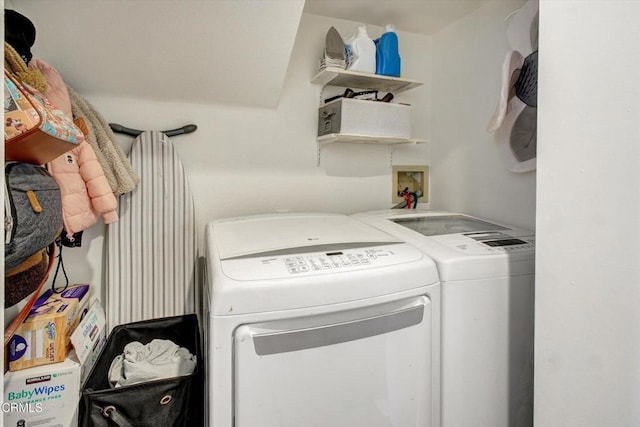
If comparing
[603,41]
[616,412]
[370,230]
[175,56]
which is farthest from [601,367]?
[175,56]

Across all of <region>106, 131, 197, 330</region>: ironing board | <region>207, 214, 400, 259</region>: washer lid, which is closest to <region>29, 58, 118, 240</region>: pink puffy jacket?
<region>106, 131, 197, 330</region>: ironing board

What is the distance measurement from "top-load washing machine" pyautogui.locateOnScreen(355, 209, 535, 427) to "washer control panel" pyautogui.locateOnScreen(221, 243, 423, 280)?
0.15 metres

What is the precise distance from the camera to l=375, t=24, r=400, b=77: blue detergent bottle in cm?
175

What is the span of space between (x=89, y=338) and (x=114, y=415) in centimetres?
36

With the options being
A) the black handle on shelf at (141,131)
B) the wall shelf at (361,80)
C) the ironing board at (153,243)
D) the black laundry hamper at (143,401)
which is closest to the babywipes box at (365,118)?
the wall shelf at (361,80)

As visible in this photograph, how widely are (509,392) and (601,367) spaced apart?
1.73 ft

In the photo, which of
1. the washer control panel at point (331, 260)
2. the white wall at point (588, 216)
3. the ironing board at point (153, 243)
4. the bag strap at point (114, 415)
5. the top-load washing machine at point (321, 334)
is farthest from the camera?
the ironing board at point (153, 243)

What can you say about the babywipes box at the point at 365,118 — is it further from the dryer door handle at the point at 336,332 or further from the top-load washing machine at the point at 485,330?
the dryer door handle at the point at 336,332

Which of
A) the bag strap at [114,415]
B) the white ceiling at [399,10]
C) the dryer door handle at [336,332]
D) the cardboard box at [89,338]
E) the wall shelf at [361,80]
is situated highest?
the white ceiling at [399,10]

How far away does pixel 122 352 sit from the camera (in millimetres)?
1479

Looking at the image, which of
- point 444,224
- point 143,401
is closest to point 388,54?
point 444,224

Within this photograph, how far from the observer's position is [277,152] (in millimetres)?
1872

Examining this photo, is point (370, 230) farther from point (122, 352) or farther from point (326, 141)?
point (122, 352)

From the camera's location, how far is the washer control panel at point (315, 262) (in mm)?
910
